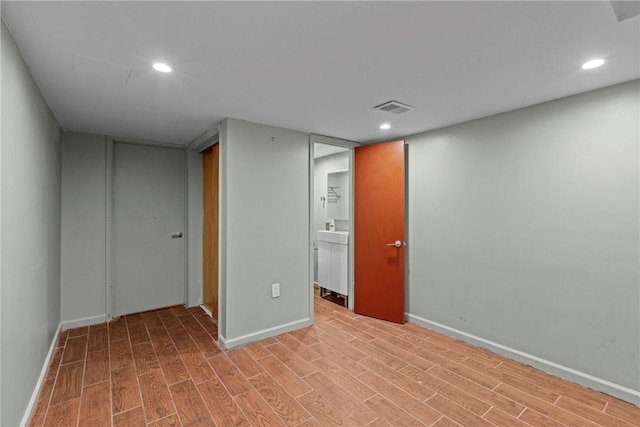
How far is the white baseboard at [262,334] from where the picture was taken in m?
2.82

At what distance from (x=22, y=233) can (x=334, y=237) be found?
3.17 metres

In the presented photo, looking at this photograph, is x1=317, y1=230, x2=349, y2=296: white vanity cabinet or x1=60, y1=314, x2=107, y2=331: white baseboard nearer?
x1=60, y1=314, x2=107, y2=331: white baseboard

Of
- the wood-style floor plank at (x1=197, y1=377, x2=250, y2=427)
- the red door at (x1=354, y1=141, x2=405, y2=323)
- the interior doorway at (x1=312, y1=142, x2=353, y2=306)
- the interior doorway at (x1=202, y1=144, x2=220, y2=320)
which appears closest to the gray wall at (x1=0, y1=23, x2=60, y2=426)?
the wood-style floor plank at (x1=197, y1=377, x2=250, y2=427)

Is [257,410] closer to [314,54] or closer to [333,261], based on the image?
[314,54]

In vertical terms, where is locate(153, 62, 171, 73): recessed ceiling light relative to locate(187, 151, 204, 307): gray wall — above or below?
above

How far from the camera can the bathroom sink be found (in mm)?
4039

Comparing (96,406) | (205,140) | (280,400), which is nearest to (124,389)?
(96,406)

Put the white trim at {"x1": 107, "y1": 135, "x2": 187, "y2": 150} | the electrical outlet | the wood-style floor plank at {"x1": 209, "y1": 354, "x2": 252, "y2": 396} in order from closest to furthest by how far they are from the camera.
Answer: the wood-style floor plank at {"x1": 209, "y1": 354, "x2": 252, "y2": 396} → the electrical outlet → the white trim at {"x1": 107, "y1": 135, "x2": 187, "y2": 150}

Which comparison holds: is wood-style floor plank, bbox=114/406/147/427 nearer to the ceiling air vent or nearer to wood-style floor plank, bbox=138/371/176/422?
wood-style floor plank, bbox=138/371/176/422

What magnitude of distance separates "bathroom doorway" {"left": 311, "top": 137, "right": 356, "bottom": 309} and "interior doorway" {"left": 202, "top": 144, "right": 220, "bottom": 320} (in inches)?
52.2

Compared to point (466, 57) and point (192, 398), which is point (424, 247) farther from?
point (192, 398)

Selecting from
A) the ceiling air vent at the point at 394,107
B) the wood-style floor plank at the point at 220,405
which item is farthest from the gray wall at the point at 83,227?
the ceiling air vent at the point at 394,107

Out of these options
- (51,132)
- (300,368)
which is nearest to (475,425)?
(300,368)

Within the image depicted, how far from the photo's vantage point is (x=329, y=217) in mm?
4828
